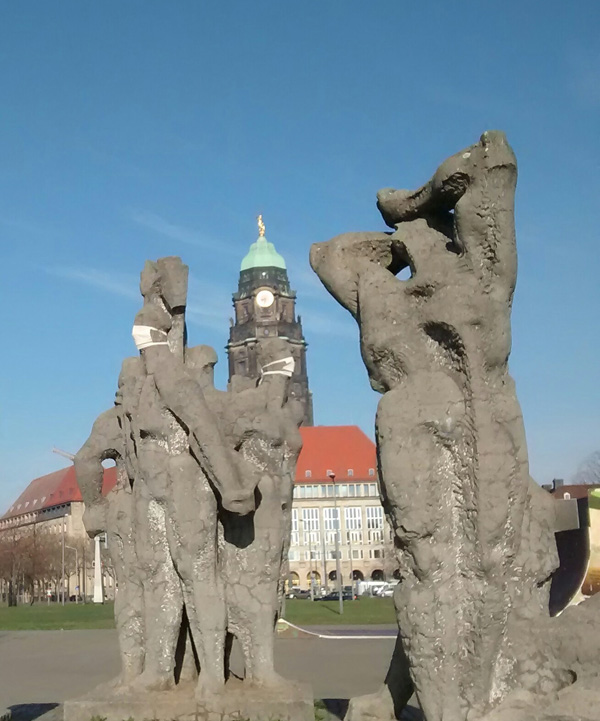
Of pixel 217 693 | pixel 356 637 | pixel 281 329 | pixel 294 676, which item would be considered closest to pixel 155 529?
pixel 217 693

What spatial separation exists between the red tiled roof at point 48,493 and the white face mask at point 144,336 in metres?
74.4

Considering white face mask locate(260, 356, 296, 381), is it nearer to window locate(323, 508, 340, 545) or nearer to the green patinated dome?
window locate(323, 508, 340, 545)

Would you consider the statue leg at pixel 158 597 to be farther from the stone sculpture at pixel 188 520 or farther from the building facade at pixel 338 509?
the building facade at pixel 338 509

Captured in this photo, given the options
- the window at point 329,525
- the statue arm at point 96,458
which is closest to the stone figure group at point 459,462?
the statue arm at point 96,458

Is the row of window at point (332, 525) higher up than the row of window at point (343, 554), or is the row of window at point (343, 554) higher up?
the row of window at point (332, 525)

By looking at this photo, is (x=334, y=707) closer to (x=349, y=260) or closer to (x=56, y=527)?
(x=349, y=260)

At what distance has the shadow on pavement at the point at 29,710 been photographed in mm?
7815

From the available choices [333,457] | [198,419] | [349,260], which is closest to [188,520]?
[198,419]

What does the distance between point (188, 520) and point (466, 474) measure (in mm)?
3282

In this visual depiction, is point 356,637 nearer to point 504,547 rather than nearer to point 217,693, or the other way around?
point 217,693

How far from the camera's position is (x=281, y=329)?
10331 centimetres

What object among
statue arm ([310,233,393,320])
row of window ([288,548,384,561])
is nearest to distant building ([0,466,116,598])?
row of window ([288,548,384,561])

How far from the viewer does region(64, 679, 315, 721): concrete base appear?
641cm

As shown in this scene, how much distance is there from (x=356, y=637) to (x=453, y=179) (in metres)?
14.7
